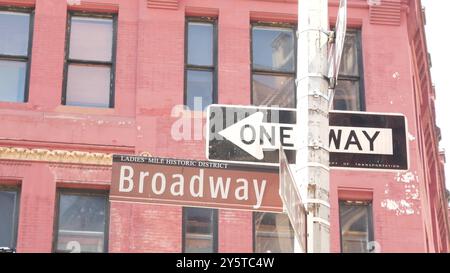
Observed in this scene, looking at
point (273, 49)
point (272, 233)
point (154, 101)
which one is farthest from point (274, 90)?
point (272, 233)

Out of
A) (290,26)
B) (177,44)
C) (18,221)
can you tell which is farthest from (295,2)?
(18,221)

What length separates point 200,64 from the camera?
17.4m

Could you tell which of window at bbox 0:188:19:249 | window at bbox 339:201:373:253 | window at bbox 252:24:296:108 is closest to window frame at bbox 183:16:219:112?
window at bbox 252:24:296:108

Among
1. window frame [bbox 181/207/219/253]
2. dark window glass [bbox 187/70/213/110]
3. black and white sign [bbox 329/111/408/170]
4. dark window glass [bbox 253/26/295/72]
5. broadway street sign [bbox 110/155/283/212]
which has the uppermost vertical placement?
dark window glass [bbox 253/26/295/72]

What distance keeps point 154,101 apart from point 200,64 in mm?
1212

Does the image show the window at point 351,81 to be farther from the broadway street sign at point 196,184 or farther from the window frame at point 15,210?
the broadway street sign at point 196,184

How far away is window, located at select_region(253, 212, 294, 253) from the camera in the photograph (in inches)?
637

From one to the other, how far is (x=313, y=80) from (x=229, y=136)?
88 centimetres

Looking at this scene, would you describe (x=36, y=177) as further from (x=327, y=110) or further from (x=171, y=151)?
(x=327, y=110)

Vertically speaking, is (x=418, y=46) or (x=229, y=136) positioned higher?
(x=418, y=46)

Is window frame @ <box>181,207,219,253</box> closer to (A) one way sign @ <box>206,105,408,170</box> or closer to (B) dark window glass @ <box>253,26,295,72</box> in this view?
(B) dark window glass @ <box>253,26,295,72</box>

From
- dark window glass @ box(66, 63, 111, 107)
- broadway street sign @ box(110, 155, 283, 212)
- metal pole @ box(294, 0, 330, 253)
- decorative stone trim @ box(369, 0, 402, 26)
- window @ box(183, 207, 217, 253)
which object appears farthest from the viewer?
decorative stone trim @ box(369, 0, 402, 26)

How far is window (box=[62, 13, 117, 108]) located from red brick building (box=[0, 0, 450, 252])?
2cm

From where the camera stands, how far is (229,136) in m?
8.02
